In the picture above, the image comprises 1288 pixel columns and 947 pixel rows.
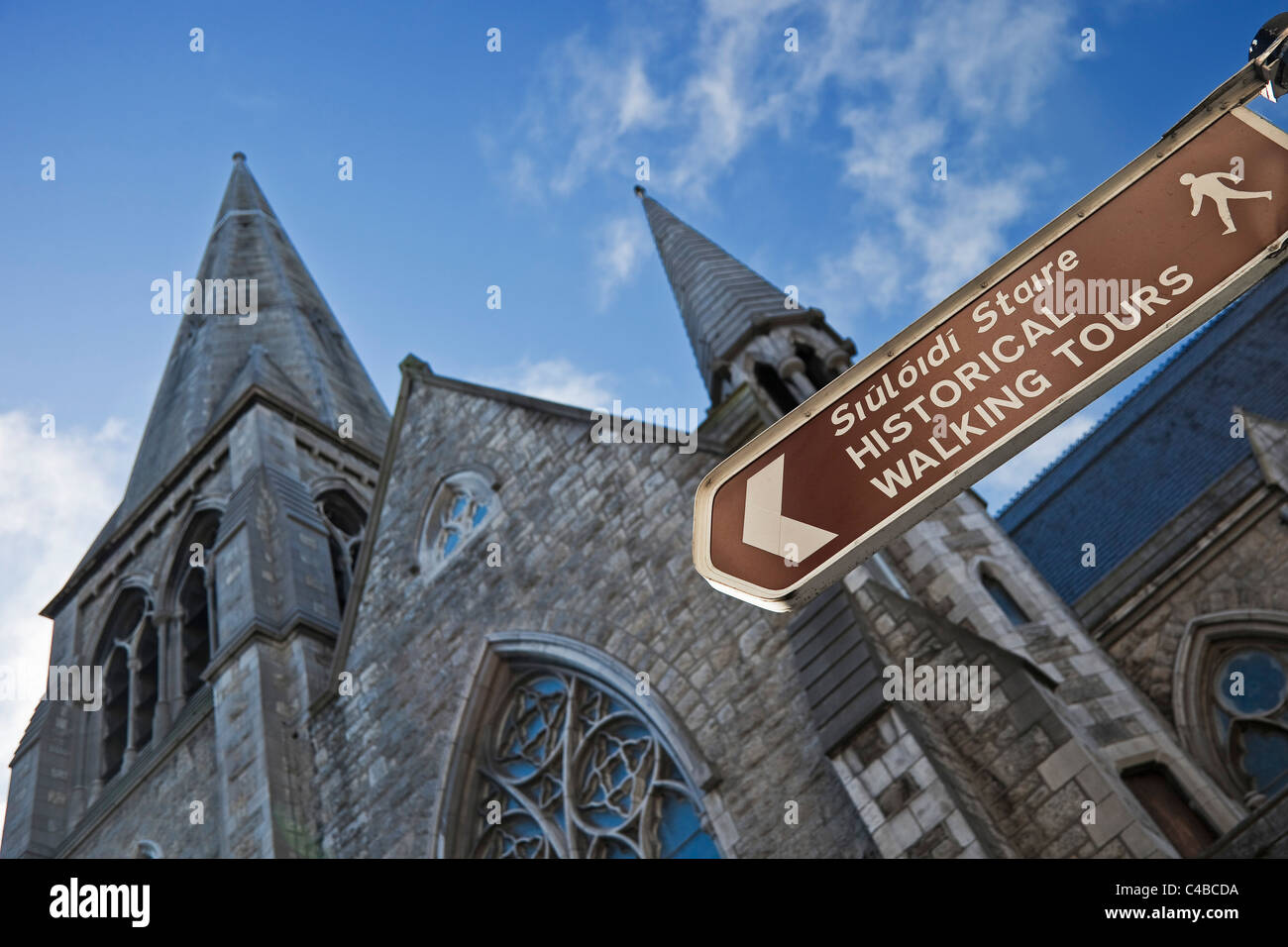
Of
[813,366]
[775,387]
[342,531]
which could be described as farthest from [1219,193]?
[342,531]

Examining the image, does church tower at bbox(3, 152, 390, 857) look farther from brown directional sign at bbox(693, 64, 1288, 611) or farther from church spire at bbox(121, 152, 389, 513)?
brown directional sign at bbox(693, 64, 1288, 611)

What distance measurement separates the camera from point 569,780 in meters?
10.2

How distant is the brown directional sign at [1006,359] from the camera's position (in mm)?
2174

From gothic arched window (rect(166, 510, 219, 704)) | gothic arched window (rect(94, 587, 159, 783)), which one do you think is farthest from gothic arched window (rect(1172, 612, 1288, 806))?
gothic arched window (rect(94, 587, 159, 783))

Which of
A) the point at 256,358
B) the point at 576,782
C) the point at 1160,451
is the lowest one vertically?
the point at 576,782

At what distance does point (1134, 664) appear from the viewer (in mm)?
11859

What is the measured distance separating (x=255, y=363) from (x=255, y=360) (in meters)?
0.21

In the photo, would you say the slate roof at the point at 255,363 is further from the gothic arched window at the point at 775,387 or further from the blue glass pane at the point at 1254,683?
the blue glass pane at the point at 1254,683

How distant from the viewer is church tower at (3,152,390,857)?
13617mm

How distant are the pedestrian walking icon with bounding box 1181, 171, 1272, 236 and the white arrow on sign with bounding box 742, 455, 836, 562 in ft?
2.76

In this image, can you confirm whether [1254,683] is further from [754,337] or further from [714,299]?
[714,299]

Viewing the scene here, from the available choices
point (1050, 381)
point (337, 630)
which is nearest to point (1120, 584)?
point (337, 630)
